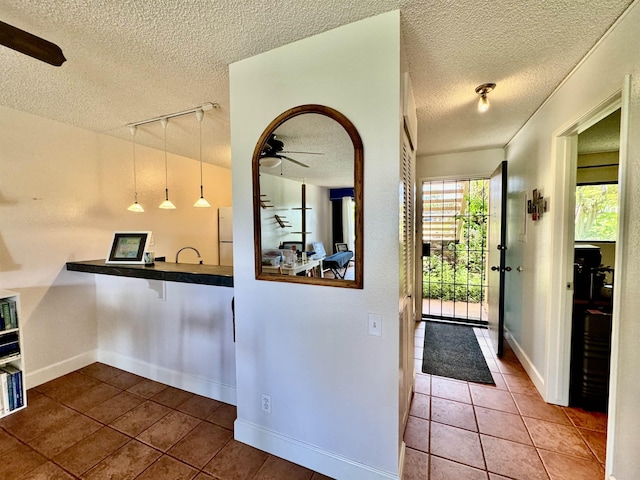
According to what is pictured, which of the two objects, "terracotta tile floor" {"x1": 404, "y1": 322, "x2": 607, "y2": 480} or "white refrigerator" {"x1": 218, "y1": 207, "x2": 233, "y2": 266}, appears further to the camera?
"white refrigerator" {"x1": 218, "y1": 207, "x2": 233, "y2": 266}

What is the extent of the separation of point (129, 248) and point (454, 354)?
357cm

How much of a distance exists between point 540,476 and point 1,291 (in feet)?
13.0

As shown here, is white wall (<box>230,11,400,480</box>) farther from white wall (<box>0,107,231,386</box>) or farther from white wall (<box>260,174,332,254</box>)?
white wall (<box>0,107,231,386</box>)

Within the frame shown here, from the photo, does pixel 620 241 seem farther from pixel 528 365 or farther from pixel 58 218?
pixel 58 218

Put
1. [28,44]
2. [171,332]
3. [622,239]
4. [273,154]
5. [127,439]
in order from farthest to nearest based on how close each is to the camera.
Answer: [171,332] < [127,439] < [273,154] < [622,239] < [28,44]

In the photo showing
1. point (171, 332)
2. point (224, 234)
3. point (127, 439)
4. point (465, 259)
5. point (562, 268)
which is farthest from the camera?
point (224, 234)

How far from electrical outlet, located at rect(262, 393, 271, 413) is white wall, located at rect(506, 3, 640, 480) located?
1.85 metres

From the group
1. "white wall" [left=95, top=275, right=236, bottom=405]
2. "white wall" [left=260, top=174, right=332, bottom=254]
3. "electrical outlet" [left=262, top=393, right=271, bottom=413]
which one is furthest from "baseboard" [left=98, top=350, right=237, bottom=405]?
"white wall" [left=260, top=174, right=332, bottom=254]

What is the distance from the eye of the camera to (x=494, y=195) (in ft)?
11.0

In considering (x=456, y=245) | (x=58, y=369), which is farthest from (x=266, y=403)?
(x=456, y=245)

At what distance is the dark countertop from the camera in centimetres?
203

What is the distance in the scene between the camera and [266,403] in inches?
70.9

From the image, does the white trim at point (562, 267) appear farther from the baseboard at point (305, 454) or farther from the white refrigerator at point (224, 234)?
the white refrigerator at point (224, 234)

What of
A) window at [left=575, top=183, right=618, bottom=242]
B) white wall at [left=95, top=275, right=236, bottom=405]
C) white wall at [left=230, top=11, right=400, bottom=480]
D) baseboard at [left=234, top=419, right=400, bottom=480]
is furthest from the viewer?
window at [left=575, top=183, right=618, bottom=242]
